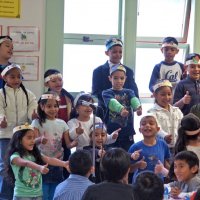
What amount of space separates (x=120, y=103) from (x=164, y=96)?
0.37m

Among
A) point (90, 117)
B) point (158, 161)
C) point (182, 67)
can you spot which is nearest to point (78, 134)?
point (90, 117)

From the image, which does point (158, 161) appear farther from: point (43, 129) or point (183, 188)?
point (43, 129)

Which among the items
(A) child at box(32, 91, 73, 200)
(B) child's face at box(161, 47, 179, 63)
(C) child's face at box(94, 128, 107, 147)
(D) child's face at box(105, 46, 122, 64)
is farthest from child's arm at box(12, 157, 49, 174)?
(B) child's face at box(161, 47, 179, 63)

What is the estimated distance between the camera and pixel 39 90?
4336 mm

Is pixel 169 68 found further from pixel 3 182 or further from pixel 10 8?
pixel 3 182

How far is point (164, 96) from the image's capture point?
12.4ft

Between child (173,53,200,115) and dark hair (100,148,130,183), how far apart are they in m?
1.72

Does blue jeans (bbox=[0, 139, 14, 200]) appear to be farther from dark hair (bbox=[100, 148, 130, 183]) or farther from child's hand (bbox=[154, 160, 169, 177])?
dark hair (bbox=[100, 148, 130, 183])

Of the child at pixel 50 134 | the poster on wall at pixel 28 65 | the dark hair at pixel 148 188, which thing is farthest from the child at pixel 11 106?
the dark hair at pixel 148 188

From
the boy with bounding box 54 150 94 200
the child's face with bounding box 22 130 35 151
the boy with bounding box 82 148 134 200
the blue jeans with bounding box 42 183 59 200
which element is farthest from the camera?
the blue jeans with bounding box 42 183 59 200

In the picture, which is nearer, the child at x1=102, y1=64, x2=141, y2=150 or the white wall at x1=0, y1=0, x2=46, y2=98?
the child at x1=102, y1=64, x2=141, y2=150

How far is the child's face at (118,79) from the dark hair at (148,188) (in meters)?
1.77

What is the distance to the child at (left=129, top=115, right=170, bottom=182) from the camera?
3.35 metres

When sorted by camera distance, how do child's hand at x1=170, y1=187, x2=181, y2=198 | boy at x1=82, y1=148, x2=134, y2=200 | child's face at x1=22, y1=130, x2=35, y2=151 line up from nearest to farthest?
boy at x1=82, y1=148, x2=134, y2=200, child's hand at x1=170, y1=187, x2=181, y2=198, child's face at x1=22, y1=130, x2=35, y2=151
